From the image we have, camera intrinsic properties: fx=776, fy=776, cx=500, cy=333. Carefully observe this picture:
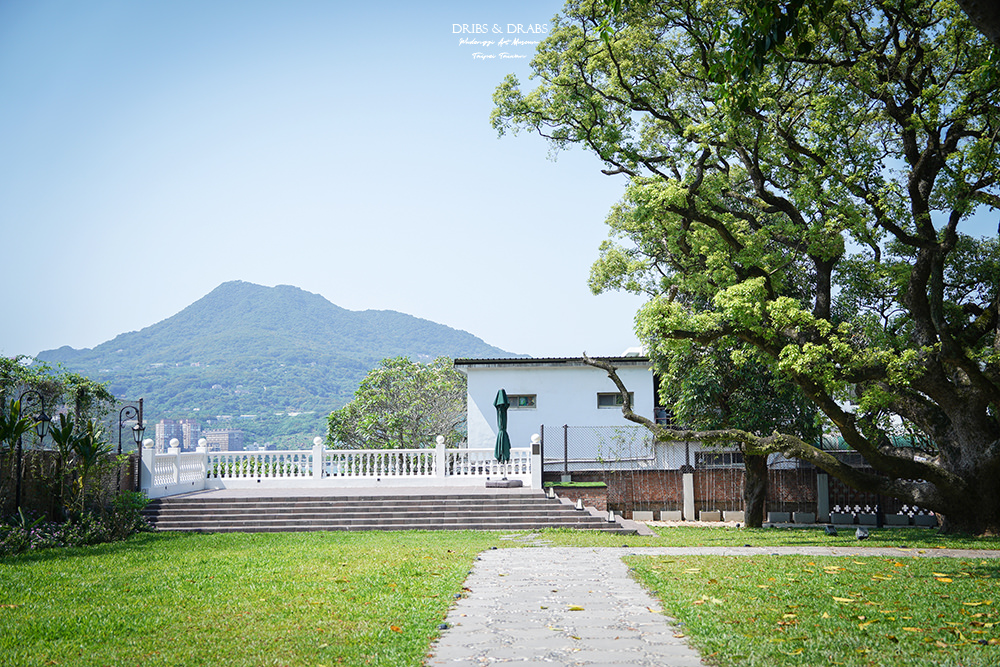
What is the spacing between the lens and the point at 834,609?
6668 millimetres

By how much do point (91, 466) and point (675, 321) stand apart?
11.7 m

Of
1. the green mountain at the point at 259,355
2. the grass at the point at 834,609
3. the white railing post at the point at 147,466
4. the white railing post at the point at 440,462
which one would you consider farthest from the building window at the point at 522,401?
the green mountain at the point at 259,355

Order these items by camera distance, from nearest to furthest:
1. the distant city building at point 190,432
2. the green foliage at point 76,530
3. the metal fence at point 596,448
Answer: the green foliage at point 76,530
the metal fence at point 596,448
the distant city building at point 190,432

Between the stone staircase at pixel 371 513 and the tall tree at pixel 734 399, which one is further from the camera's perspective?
the tall tree at pixel 734 399

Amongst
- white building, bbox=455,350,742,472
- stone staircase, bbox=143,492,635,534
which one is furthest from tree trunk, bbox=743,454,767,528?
white building, bbox=455,350,742,472

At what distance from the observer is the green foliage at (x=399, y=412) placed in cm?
3812

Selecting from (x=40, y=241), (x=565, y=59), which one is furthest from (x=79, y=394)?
(x=40, y=241)

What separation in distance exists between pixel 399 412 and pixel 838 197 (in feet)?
86.4

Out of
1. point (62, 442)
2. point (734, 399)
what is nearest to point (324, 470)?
point (62, 442)

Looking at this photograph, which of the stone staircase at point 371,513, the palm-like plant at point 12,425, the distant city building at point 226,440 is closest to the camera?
the palm-like plant at point 12,425

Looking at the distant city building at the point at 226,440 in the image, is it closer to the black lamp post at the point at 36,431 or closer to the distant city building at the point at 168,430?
the distant city building at the point at 168,430

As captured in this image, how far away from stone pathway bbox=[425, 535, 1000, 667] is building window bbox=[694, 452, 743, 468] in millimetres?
14912

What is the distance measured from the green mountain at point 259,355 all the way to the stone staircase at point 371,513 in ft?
251

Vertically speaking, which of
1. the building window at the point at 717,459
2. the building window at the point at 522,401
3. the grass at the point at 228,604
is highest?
the building window at the point at 522,401
